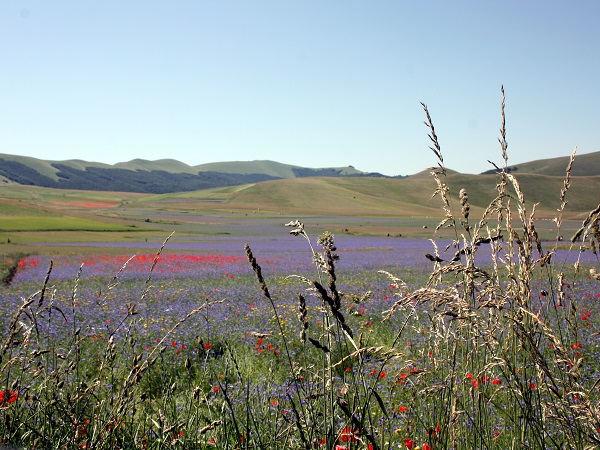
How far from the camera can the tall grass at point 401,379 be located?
2100 millimetres

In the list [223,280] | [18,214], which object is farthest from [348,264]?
[18,214]

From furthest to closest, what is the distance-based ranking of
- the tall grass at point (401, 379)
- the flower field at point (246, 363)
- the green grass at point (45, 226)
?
the green grass at point (45, 226) → the flower field at point (246, 363) → the tall grass at point (401, 379)

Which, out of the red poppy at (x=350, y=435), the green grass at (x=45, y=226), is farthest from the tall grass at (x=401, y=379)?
the green grass at (x=45, y=226)

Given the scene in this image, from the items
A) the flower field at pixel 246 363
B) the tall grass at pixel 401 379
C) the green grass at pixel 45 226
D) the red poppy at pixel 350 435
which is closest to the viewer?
the red poppy at pixel 350 435

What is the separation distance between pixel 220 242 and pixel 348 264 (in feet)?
63.0

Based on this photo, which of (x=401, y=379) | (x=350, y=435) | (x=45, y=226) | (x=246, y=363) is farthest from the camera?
(x=45, y=226)

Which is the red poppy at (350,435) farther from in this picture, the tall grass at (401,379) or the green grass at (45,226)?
the green grass at (45,226)

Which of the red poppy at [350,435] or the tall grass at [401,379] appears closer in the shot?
the red poppy at [350,435]

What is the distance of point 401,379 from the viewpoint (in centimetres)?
308

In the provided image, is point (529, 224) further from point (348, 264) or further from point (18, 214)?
point (18, 214)

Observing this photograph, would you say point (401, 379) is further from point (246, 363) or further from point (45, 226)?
point (45, 226)

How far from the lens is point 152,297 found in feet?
46.3

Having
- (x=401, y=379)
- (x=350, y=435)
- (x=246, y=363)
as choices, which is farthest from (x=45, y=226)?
(x=350, y=435)

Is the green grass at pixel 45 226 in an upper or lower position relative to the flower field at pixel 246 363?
lower
